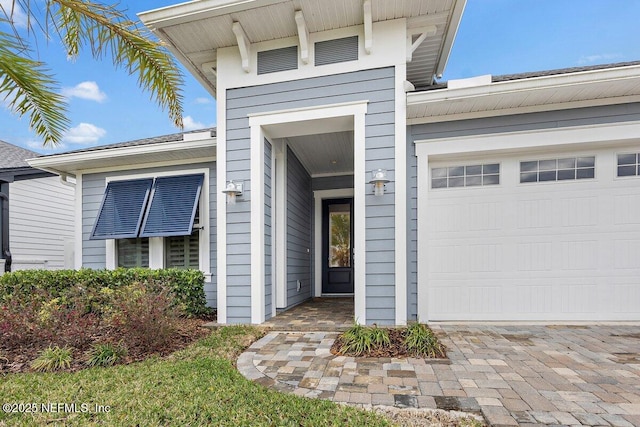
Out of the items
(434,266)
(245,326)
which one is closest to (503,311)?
(434,266)

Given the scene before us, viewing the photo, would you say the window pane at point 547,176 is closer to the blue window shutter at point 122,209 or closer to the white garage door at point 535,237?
the white garage door at point 535,237

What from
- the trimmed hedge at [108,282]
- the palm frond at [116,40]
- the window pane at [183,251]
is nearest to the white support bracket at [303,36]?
the palm frond at [116,40]

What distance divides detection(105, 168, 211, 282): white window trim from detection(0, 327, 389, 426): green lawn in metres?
2.55

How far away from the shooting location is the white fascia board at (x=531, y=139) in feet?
13.2

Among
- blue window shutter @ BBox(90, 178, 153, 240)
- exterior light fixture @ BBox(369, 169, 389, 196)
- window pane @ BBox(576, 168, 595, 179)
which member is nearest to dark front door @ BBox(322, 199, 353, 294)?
exterior light fixture @ BBox(369, 169, 389, 196)

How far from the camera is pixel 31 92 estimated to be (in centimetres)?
260

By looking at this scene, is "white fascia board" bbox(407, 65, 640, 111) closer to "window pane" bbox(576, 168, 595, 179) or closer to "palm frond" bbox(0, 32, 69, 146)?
"window pane" bbox(576, 168, 595, 179)

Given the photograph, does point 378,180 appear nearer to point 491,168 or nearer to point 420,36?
point 491,168

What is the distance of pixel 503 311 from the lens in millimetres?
4375

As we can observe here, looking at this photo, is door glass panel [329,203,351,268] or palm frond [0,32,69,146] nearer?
palm frond [0,32,69,146]

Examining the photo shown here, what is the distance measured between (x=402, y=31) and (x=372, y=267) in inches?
120

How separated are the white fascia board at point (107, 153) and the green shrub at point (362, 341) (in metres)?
3.65

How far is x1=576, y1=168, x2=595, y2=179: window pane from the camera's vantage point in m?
4.25

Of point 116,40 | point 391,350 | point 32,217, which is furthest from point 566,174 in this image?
point 32,217
